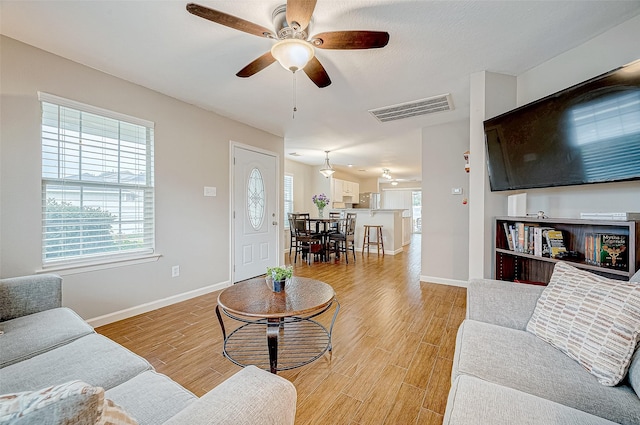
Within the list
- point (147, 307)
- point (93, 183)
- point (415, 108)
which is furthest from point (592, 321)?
point (93, 183)

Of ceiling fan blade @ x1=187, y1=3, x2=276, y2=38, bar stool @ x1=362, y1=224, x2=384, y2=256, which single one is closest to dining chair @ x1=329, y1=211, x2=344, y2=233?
bar stool @ x1=362, y1=224, x2=384, y2=256

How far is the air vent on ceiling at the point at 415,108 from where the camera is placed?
10.2 ft

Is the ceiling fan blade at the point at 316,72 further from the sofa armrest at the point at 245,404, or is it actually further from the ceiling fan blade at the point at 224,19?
the sofa armrest at the point at 245,404

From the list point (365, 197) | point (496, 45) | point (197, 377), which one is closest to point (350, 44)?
point (496, 45)

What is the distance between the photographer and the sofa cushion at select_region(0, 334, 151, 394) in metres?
1.06

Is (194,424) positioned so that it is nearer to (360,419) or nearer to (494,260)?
(360,419)

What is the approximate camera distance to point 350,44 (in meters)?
1.67

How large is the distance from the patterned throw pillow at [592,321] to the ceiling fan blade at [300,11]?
195cm

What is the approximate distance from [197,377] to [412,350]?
1608mm

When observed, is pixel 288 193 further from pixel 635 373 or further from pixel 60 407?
pixel 60 407

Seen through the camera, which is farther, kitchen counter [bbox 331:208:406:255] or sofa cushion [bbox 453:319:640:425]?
kitchen counter [bbox 331:208:406:255]

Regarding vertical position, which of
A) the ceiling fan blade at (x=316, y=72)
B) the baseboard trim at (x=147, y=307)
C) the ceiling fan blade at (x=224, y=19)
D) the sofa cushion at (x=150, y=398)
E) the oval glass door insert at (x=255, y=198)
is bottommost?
the baseboard trim at (x=147, y=307)

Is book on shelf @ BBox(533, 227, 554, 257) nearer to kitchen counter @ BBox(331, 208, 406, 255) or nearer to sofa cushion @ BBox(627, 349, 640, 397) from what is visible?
sofa cushion @ BBox(627, 349, 640, 397)

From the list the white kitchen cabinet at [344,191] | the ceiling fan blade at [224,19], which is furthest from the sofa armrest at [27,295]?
the white kitchen cabinet at [344,191]
